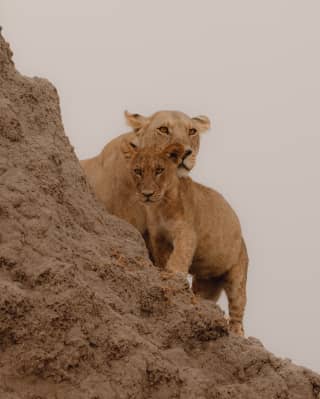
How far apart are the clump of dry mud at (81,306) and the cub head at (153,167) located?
995 millimetres

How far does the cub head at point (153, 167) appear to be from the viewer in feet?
22.0

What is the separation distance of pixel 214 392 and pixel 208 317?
0.47 meters

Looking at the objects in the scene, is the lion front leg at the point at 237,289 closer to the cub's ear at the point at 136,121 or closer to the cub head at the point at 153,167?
the cub's ear at the point at 136,121

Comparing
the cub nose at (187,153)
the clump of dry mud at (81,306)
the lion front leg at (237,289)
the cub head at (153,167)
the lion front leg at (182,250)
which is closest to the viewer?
the clump of dry mud at (81,306)

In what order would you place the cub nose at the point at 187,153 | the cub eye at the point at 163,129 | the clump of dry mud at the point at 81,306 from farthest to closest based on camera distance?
the cub eye at the point at 163,129
the cub nose at the point at 187,153
the clump of dry mud at the point at 81,306

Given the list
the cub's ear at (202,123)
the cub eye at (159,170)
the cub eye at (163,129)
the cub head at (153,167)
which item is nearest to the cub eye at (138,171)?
the cub head at (153,167)

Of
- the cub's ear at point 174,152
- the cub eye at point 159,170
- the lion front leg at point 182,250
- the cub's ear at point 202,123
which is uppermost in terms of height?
the cub's ear at point 202,123

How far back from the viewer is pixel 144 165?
668cm

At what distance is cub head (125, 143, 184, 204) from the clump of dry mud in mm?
995

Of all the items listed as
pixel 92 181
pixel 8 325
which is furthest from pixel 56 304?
pixel 92 181

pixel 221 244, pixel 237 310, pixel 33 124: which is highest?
pixel 33 124

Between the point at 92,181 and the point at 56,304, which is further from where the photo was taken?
the point at 92,181

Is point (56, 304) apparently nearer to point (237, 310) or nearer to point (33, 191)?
point (33, 191)

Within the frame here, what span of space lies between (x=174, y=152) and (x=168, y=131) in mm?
535
